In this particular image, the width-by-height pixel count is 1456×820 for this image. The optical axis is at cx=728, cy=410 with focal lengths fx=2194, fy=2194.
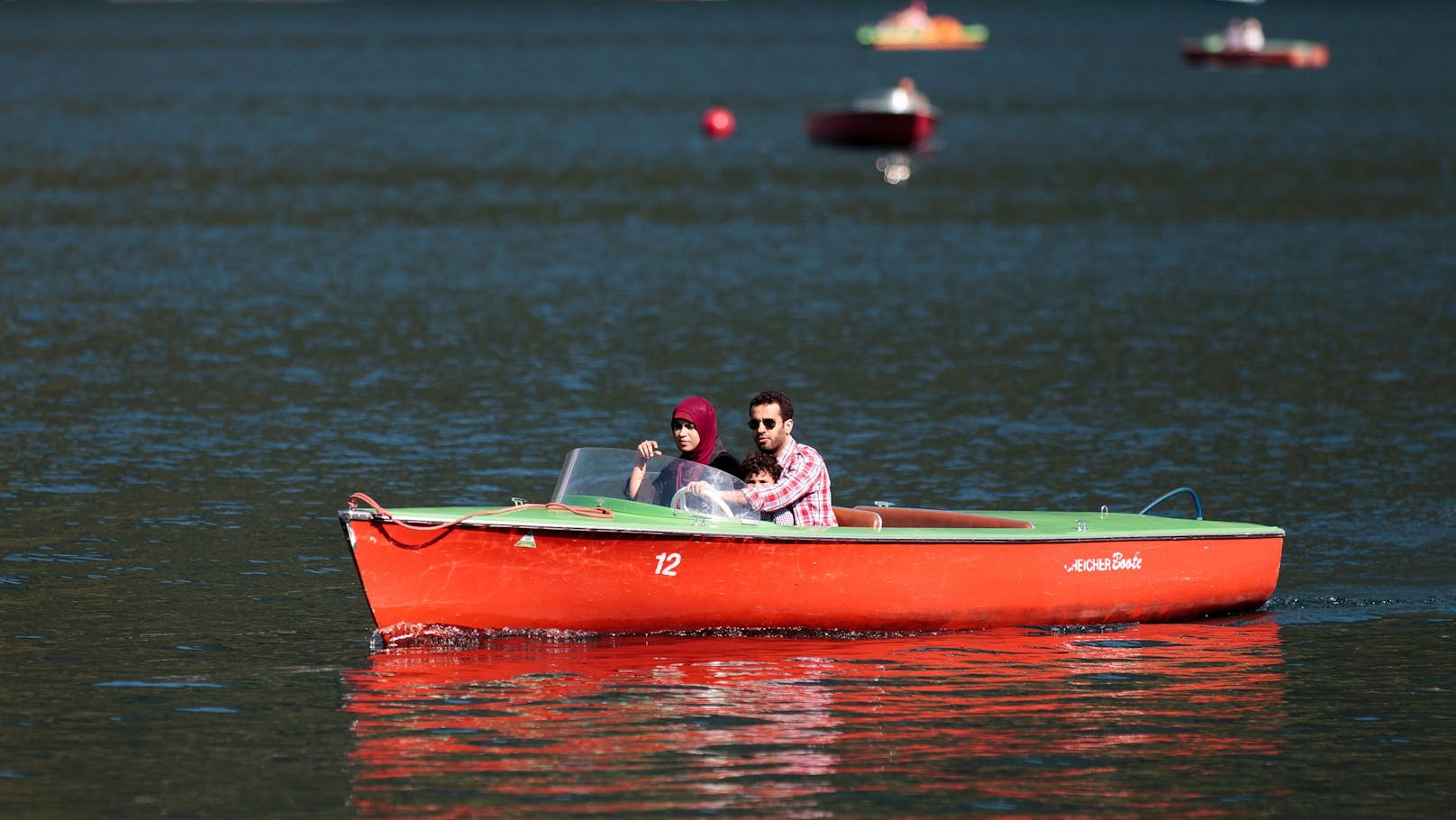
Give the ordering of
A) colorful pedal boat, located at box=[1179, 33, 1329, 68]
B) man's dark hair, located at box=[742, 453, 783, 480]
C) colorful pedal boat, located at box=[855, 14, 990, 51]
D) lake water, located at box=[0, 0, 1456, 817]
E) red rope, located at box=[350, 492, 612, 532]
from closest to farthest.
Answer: lake water, located at box=[0, 0, 1456, 817] → red rope, located at box=[350, 492, 612, 532] → man's dark hair, located at box=[742, 453, 783, 480] → colorful pedal boat, located at box=[1179, 33, 1329, 68] → colorful pedal boat, located at box=[855, 14, 990, 51]

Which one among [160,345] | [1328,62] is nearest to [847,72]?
[1328,62]

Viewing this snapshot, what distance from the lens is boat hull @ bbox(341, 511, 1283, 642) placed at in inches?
542

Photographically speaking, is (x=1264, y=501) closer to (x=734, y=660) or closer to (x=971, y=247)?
(x=734, y=660)

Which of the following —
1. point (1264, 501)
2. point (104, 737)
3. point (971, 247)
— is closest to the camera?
point (104, 737)

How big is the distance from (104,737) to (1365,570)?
9.70m

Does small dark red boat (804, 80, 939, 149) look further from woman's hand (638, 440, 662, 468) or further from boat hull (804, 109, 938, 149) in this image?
woman's hand (638, 440, 662, 468)

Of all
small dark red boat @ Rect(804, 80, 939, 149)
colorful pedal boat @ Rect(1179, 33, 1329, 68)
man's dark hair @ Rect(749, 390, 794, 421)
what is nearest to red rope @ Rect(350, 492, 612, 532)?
Answer: man's dark hair @ Rect(749, 390, 794, 421)

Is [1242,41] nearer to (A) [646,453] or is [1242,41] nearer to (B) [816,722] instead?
(A) [646,453]

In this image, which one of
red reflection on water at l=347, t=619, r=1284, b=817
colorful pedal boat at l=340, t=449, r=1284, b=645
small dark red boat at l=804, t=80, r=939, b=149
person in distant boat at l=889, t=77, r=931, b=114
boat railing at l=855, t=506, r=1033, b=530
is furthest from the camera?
person in distant boat at l=889, t=77, r=931, b=114

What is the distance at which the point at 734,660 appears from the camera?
→ 14.0 m

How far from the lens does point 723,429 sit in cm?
2339

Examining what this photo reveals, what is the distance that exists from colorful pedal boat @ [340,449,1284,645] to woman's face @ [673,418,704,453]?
0.76 ft

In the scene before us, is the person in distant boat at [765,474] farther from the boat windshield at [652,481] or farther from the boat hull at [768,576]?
the boat hull at [768,576]

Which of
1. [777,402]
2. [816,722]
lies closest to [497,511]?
A: [777,402]
